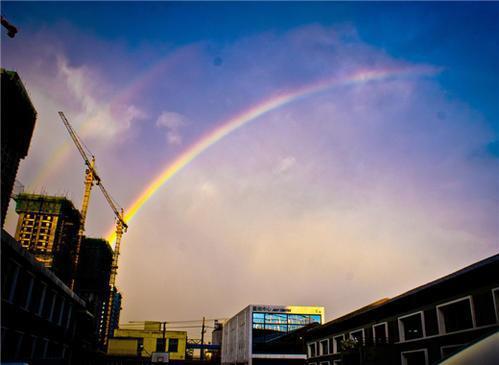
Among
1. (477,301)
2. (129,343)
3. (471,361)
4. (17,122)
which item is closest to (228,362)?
(129,343)

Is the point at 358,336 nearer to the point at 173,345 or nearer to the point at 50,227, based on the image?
the point at 173,345

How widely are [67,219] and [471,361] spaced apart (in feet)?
584

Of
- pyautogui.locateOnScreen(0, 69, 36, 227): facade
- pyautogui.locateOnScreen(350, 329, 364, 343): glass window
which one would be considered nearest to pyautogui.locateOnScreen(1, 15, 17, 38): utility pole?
pyautogui.locateOnScreen(0, 69, 36, 227): facade

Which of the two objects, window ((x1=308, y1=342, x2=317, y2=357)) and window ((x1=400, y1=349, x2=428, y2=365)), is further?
window ((x1=308, y1=342, x2=317, y2=357))

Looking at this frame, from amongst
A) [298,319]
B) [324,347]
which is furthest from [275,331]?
[324,347]

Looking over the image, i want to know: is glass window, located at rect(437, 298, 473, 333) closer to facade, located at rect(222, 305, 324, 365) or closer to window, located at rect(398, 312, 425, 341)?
window, located at rect(398, 312, 425, 341)

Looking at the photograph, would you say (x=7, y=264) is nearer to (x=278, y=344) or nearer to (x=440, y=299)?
(x=440, y=299)

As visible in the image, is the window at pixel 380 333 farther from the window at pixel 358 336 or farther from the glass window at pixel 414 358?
the glass window at pixel 414 358

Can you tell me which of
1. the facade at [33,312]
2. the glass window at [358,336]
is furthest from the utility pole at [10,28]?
the glass window at [358,336]

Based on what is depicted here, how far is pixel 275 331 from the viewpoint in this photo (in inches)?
2835

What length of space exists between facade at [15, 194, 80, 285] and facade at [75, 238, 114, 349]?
485 centimetres

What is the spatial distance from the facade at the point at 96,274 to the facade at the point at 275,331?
10253 centimetres

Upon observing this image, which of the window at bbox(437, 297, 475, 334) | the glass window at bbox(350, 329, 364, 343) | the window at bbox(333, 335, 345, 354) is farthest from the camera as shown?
the window at bbox(333, 335, 345, 354)

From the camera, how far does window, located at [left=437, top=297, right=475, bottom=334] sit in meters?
21.4
